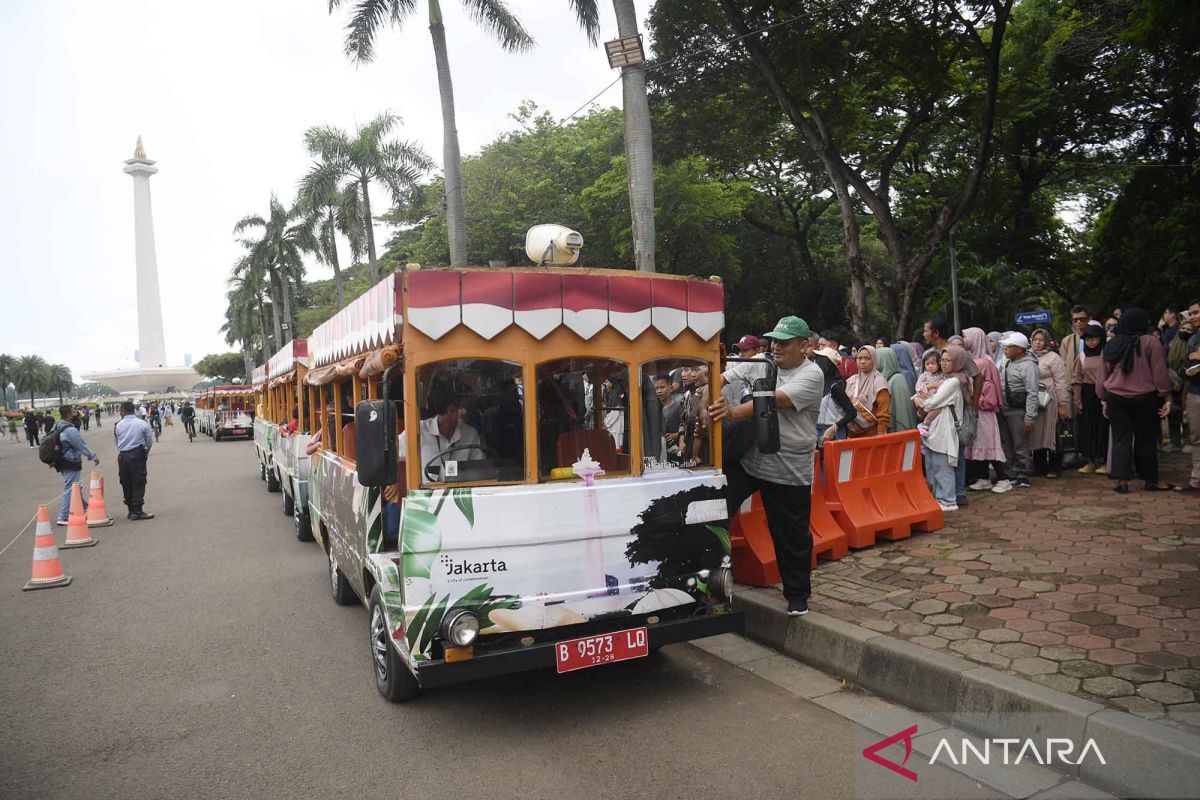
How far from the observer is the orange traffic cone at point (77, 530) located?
1021 cm

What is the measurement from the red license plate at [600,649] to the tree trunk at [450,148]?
1371 centimetres

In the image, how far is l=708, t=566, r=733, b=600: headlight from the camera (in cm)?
461

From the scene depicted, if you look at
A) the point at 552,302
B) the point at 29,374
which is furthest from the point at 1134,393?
the point at 29,374

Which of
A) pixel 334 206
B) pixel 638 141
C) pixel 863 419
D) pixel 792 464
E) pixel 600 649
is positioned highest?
pixel 334 206

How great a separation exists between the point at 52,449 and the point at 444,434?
32.8 feet

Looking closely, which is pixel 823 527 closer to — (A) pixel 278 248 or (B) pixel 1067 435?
(B) pixel 1067 435

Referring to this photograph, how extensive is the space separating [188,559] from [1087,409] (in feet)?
35.4

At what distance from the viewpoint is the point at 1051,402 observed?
8891 millimetres

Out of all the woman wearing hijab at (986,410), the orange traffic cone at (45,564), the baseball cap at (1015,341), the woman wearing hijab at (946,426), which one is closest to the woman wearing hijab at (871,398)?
the woman wearing hijab at (946,426)

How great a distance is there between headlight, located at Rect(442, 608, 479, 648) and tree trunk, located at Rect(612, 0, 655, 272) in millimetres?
8996

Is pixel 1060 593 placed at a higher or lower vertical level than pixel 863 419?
lower

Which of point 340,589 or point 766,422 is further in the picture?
point 340,589

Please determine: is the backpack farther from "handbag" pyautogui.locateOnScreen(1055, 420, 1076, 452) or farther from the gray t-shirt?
"handbag" pyautogui.locateOnScreen(1055, 420, 1076, 452)

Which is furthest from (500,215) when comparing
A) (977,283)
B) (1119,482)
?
(1119,482)
